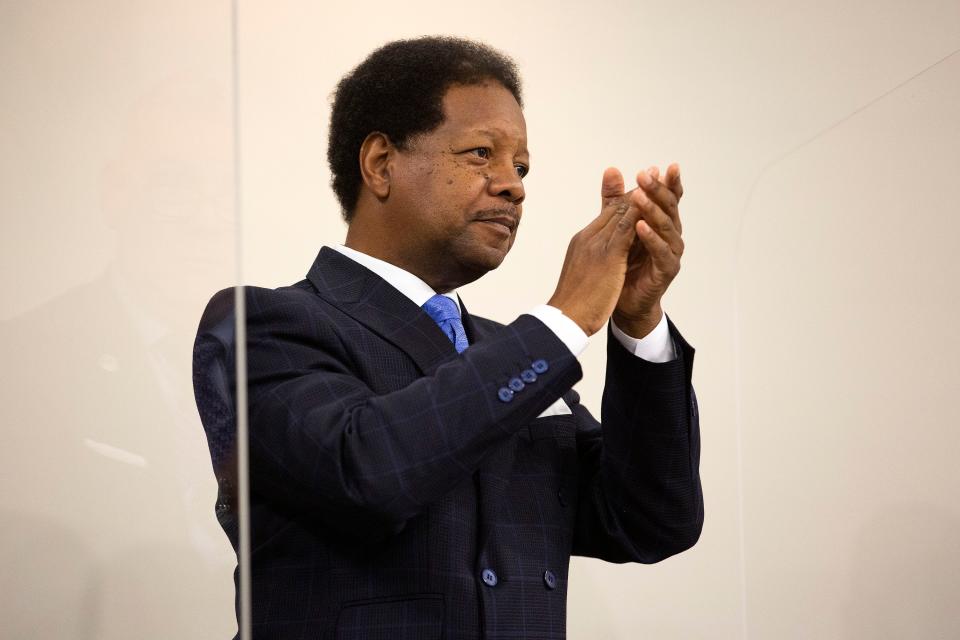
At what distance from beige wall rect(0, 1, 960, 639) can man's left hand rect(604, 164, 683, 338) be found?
42 centimetres

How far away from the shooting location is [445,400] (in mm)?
864

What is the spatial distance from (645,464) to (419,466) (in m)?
0.29

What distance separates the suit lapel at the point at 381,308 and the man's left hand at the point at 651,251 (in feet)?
0.54

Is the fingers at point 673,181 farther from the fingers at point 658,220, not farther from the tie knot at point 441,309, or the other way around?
the tie knot at point 441,309

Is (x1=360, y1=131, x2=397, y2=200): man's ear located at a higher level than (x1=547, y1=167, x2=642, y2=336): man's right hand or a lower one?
higher

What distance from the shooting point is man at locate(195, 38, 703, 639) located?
862mm

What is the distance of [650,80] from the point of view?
201 cm

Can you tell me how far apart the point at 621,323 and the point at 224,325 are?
0.46 meters

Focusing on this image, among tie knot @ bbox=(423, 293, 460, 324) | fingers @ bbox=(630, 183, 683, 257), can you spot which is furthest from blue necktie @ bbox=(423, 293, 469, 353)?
fingers @ bbox=(630, 183, 683, 257)
